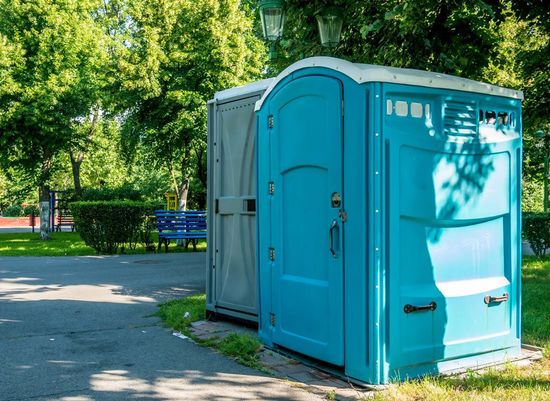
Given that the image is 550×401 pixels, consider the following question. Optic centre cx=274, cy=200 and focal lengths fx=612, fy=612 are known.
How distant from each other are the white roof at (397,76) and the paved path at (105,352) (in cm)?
238

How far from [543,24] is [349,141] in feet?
20.5

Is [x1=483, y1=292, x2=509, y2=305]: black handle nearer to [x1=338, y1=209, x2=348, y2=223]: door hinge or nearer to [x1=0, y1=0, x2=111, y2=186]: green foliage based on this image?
[x1=338, y1=209, x2=348, y2=223]: door hinge

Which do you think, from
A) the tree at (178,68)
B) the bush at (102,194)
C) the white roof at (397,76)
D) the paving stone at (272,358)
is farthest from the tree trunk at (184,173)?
the white roof at (397,76)

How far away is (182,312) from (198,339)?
1.37 metres

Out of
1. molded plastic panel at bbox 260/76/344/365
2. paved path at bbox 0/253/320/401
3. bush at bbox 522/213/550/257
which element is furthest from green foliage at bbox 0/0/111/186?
molded plastic panel at bbox 260/76/344/365

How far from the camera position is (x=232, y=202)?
21.8 ft

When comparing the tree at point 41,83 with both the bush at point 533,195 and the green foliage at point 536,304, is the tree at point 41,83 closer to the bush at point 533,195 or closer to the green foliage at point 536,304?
the green foliage at point 536,304

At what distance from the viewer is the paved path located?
4496 millimetres

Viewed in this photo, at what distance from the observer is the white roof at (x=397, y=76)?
14.8ft

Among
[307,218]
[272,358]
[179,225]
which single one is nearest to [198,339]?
[272,358]

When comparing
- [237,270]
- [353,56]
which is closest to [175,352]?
[237,270]

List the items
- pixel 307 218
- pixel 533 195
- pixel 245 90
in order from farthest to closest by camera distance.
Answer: pixel 533 195
pixel 245 90
pixel 307 218

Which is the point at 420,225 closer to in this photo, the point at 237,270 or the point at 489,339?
the point at 489,339

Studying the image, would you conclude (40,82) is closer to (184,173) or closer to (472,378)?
(184,173)
